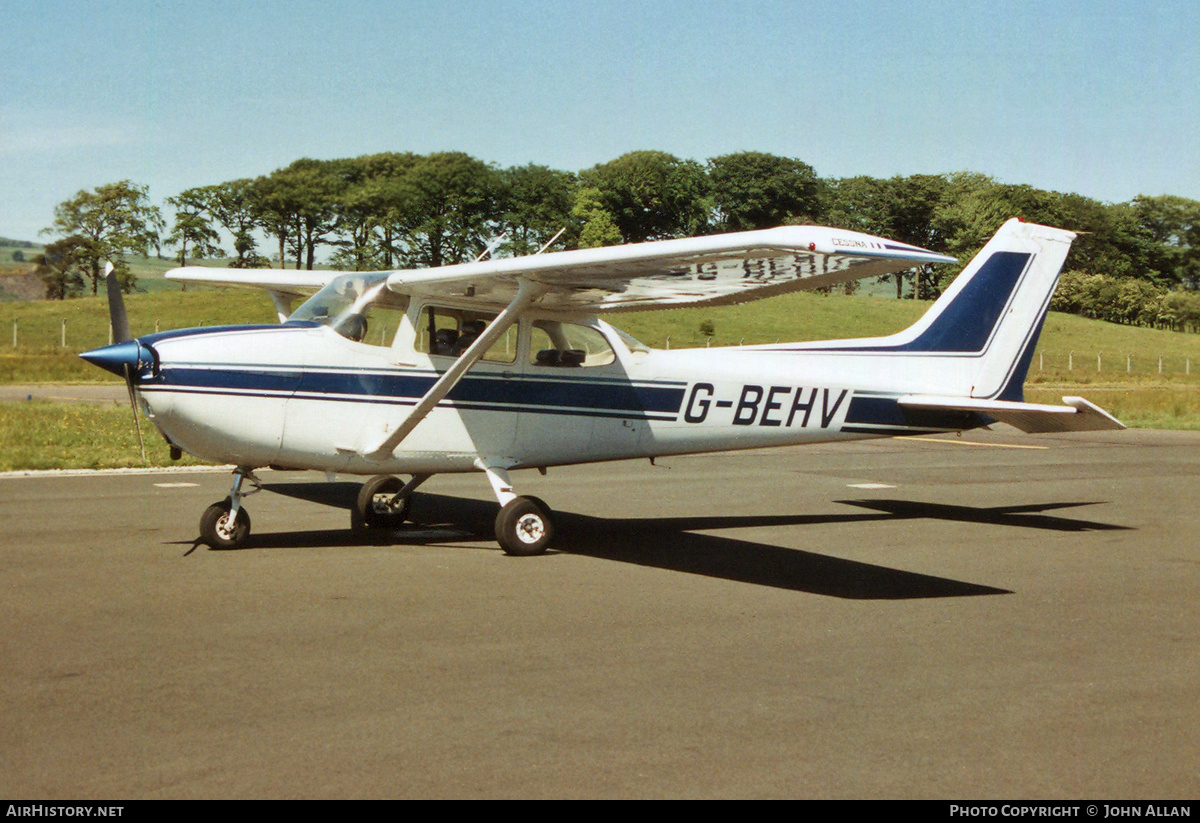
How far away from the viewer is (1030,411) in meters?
10.8

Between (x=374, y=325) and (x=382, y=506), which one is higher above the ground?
(x=374, y=325)

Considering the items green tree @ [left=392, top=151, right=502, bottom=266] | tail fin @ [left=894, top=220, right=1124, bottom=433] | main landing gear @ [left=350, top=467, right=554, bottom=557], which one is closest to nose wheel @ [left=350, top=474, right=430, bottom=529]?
main landing gear @ [left=350, top=467, right=554, bottom=557]

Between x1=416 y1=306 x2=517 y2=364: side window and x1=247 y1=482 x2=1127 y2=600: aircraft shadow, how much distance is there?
168cm

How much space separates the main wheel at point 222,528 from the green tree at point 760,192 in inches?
3588

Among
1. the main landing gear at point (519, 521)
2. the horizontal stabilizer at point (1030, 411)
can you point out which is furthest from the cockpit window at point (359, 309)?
the horizontal stabilizer at point (1030, 411)

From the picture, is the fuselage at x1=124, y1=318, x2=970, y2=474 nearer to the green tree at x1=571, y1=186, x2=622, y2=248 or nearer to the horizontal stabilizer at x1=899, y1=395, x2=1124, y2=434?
the horizontal stabilizer at x1=899, y1=395, x2=1124, y2=434

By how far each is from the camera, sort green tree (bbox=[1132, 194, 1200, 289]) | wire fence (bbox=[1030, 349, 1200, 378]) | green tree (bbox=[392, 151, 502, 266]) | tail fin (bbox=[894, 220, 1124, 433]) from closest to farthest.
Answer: tail fin (bbox=[894, 220, 1124, 433]) → wire fence (bbox=[1030, 349, 1200, 378]) → green tree (bbox=[392, 151, 502, 266]) → green tree (bbox=[1132, 194, 1200, 289])

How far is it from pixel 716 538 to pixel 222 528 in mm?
4318

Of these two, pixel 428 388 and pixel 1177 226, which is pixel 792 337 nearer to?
pixel 428 388

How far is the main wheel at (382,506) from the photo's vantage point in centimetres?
1086

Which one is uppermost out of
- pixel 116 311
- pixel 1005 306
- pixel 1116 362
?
pixel 1005 306

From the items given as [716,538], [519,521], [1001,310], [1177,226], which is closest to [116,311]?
[519,521]

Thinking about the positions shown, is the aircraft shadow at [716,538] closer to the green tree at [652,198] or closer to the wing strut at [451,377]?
the wing strut at [451,377]

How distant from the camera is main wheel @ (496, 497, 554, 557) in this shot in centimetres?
948
